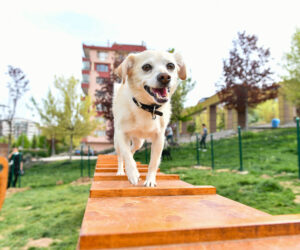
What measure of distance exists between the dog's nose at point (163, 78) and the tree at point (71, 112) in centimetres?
2038

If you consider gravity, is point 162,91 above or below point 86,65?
below

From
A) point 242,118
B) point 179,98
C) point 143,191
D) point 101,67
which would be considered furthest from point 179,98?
point 101,67

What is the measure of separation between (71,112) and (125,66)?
67.1 ft

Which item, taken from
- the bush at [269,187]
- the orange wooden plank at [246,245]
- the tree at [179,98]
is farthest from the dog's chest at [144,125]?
the tree at [179,98]

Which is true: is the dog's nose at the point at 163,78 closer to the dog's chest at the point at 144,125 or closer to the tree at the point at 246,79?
the dog's chest at the point at 144,125

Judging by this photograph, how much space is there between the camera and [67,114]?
20.8m

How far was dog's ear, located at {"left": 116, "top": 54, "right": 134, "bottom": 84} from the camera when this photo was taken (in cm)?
214

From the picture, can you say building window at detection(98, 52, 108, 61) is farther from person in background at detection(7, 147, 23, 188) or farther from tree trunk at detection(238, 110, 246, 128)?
person in background at detection(7, 147, 23, 188)

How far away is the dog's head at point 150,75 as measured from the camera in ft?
6.46

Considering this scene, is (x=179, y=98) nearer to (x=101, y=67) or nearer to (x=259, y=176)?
(x=259, y=176)

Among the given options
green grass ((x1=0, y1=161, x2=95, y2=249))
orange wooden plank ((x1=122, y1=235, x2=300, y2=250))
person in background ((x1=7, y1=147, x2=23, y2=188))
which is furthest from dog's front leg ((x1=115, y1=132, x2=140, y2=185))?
person in background ((x1=7, y1=147, x2=23, y2=188))

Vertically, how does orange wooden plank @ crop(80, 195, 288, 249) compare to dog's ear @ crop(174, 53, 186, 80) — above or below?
below

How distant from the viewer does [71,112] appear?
21.2m

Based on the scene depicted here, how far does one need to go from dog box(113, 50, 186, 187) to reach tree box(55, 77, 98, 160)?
1977cm
